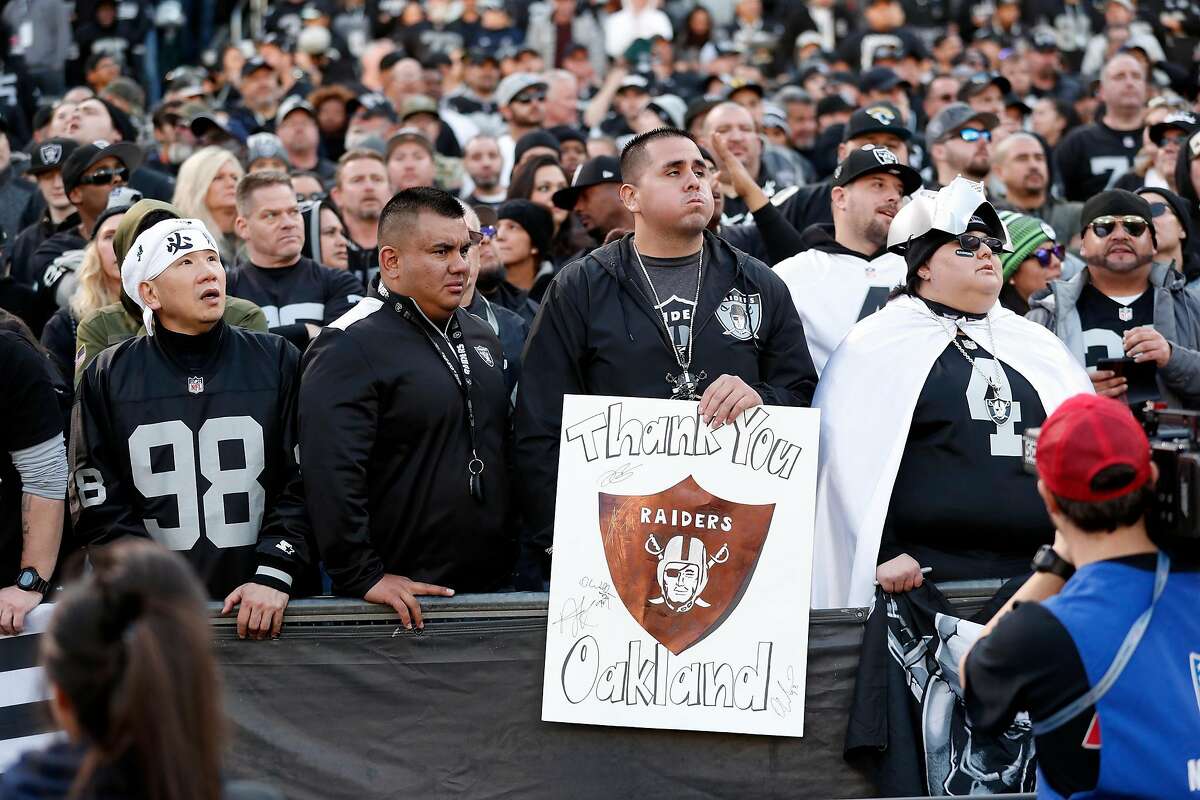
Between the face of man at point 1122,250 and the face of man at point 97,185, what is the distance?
17.5ft

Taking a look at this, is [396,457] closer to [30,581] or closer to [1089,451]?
[30,581]

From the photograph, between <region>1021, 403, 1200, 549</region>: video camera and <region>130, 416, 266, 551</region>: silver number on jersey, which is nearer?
<region>1021, 403, 1200, 549</region>: video camera

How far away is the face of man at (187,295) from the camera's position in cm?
572

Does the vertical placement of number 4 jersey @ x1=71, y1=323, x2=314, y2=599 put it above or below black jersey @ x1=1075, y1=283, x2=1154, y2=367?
below

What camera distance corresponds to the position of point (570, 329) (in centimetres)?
561

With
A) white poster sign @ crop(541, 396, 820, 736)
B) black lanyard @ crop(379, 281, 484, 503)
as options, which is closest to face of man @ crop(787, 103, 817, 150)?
black lanyard @ crop(379, 281, 484, 503)

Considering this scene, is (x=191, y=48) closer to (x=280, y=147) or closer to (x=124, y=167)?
(x=280, y=147)

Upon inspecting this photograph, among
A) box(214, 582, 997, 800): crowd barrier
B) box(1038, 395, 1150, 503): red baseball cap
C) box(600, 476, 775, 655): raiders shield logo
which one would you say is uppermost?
box(1038, 395, 1150, 503): red baseball cap

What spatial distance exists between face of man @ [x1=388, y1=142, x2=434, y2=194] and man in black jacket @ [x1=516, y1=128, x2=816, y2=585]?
454 centimetres

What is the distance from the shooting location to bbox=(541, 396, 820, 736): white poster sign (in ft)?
16.9

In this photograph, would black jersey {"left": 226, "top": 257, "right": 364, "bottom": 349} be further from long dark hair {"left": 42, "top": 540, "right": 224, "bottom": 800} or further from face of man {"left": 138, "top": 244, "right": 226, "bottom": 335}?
long dark hair {"left": 42, "top": 540, "right": 224, "bottom": 800}

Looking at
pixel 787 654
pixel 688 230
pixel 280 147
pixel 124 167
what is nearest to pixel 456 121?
pixel 280 147

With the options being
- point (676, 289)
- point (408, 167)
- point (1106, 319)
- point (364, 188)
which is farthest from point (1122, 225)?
point (408, 167)

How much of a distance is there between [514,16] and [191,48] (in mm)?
4192
